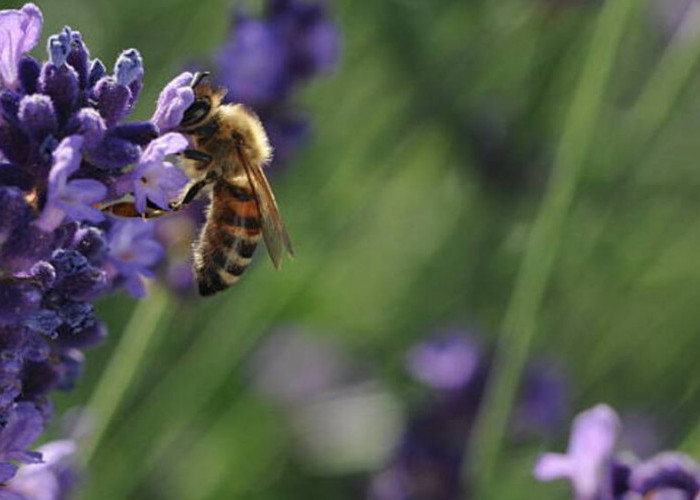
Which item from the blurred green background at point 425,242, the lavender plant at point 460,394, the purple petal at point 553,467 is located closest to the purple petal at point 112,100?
the purple petal at point 553,467

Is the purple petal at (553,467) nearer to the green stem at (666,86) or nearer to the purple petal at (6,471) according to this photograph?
the purple petal at (6,471)

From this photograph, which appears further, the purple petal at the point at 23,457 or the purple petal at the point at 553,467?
the purple petal at the point at 553,467

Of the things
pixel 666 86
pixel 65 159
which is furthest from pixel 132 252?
pixel 666 86

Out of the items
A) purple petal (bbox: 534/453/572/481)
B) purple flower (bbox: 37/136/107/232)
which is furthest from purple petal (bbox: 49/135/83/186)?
purple petal (bbox: 534/453/572/481)

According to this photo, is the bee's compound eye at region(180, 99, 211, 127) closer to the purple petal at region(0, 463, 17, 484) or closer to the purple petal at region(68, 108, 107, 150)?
the purple petal at region(68, 108, 107, 150)

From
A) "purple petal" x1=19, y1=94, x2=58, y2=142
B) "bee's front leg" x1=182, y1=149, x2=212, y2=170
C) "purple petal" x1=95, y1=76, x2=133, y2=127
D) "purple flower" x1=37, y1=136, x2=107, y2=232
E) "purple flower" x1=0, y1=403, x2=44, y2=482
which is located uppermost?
"bee's front leg" x1=182, y1=149, x2=212, y2=170

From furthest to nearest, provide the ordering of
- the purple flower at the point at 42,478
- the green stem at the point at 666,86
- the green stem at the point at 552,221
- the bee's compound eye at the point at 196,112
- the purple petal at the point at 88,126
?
the green stem at the point at 666,86
the green stem at the point at 552,221
the bee's compound eye at the point at 196,112
the purple flower at the point at 42,478
the purple petal at the point at 88,126

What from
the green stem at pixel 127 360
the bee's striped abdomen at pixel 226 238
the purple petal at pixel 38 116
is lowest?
the purple petal at pixel 38 116

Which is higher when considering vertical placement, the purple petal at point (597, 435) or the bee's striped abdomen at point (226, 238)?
the bee's striped abdomen at point (226, 238)

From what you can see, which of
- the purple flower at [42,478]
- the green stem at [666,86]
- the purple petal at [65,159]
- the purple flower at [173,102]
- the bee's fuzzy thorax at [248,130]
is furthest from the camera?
the green stem at [666,86]
